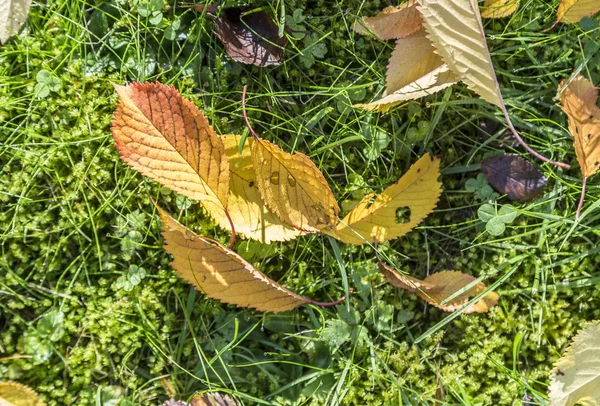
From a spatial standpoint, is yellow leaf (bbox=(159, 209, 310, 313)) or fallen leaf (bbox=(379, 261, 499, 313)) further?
fallen leaf (bbox=(379, 261, 499, 313))

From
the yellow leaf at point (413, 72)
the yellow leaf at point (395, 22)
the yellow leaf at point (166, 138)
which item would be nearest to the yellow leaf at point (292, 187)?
the yellow leaf at point (166, 138)

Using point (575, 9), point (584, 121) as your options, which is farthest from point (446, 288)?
point (575, 9)

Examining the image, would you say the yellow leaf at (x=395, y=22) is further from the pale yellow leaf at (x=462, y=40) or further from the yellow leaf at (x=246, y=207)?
the yellow leaf at (x=246, y=207)

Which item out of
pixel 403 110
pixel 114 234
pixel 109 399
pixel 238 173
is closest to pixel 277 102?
pixel 238 173

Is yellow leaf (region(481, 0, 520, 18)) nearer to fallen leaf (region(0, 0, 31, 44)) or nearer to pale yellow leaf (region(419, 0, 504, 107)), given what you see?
pale yellow leaf (region(419, 0, 504, 107))

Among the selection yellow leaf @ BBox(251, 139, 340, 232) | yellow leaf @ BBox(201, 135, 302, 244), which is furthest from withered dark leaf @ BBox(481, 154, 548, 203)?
yellow leaf @ BBox(201, 135, 302, 244)

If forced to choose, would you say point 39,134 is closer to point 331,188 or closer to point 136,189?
point 136,189
